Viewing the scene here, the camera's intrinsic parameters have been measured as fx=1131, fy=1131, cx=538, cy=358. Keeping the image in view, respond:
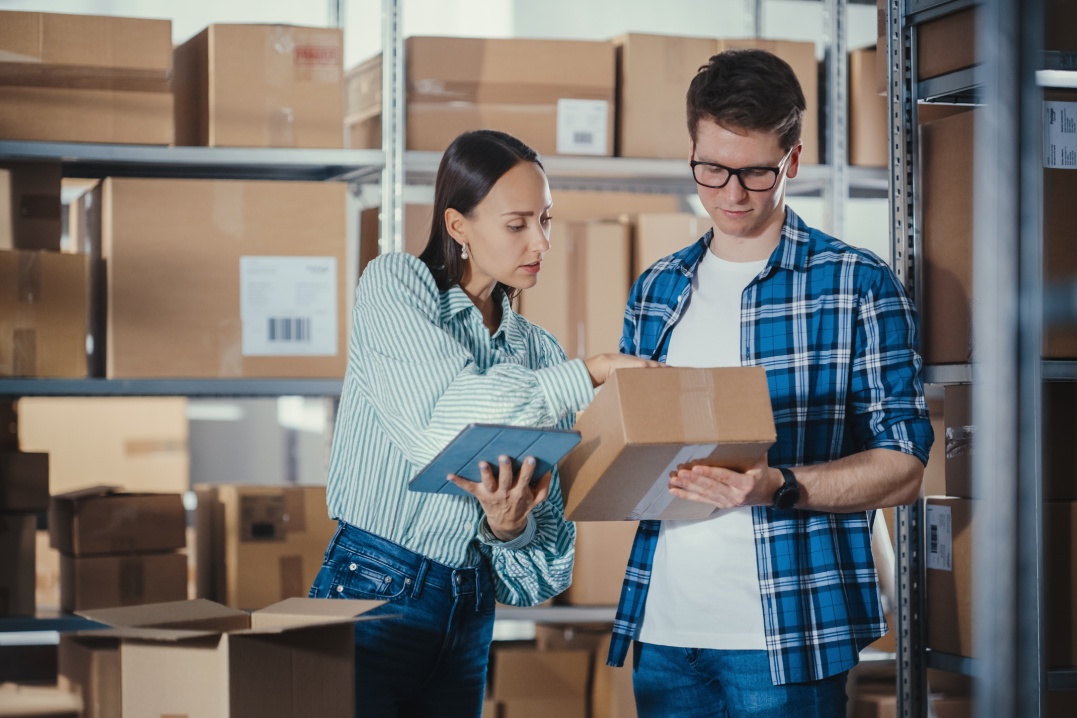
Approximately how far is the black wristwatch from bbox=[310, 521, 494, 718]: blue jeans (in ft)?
1.29

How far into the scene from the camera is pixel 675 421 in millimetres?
1186

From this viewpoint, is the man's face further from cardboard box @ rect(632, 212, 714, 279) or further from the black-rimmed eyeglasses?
cardboard box @ rect(632, 212, 714, 279)

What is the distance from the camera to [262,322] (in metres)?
2.58

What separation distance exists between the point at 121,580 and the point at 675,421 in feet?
6.03

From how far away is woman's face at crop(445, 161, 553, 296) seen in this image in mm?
1482

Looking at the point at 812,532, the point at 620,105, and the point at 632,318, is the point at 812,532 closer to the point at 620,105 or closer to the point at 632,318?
the point at 632,318

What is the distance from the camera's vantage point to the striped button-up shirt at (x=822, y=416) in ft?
4.62

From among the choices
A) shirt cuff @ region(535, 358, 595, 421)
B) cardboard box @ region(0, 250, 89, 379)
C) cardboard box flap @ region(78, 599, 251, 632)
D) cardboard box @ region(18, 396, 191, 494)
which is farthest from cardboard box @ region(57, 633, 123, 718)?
cardboard box @ region(18, 396, 191, 494)

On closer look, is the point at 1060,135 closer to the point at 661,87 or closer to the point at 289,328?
the point at 661,87

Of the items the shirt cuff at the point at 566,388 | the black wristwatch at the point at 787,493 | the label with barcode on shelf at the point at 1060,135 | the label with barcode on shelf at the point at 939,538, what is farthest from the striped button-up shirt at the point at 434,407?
the label with barcode on shelf at the point at 1060,135

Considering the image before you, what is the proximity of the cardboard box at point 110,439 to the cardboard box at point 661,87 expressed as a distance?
6.15ft

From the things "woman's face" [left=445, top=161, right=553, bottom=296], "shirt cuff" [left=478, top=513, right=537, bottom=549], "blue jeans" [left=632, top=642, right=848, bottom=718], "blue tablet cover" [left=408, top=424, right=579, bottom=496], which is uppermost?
"woman's face" [left=445, top=161, right=553, bottom=296]

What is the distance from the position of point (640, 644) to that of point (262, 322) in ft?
4.58

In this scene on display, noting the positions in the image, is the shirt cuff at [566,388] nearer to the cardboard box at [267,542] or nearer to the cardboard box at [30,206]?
the cardboard box at [267,542]
